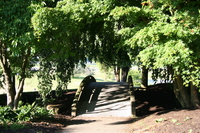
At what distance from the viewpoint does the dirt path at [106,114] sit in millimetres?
8859

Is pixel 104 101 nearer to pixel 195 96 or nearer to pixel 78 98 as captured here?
pixel 78 98

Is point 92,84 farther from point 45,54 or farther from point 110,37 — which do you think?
point 45,54

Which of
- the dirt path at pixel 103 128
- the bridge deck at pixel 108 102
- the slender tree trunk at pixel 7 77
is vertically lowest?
the dirt path at pixel 103 128

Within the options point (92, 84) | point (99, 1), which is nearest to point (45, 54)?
point (99, 1)

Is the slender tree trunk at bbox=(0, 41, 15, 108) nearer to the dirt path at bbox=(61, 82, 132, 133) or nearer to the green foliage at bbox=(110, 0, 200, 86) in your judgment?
the dirt path at bbox=(61, 82, 132, 133)

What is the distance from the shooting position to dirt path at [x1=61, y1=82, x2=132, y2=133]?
8.86 meters

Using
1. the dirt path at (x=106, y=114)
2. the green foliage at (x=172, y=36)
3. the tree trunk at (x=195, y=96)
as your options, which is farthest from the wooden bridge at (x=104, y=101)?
the green foliage at (x=172, y=36)

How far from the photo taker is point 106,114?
12.1m

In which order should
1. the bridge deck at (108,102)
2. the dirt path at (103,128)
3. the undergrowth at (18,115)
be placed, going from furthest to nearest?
the bridge deck at (108,102) < the undergrowth at (18,115) < the dirt path at (103,128)

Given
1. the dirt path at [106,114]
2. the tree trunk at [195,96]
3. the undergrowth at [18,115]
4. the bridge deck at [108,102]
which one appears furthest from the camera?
the bridge deck at [108,102]

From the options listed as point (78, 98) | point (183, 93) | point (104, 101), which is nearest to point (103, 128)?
point (183, 93)

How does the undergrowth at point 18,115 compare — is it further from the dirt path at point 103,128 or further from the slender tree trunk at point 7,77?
the dirt path at point 103,128

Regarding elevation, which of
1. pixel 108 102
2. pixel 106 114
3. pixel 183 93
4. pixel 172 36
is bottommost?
pixel 106 114

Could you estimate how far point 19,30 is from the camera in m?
8.75
